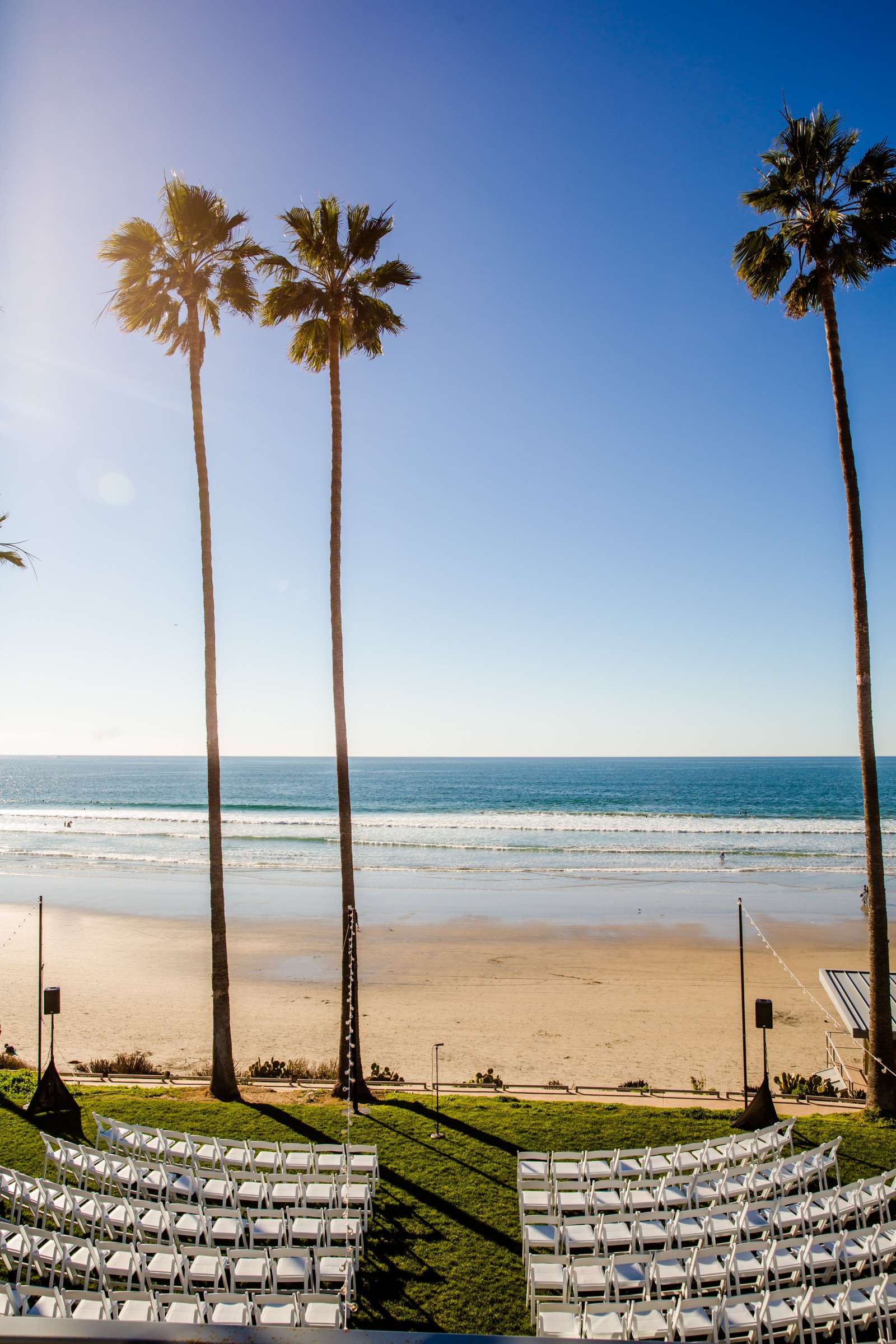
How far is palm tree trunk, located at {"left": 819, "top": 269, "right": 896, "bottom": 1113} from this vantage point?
36.7ft

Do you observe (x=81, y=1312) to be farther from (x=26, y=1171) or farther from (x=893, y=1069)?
(x=893, y=1069)

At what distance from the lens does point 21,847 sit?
49.2 meters

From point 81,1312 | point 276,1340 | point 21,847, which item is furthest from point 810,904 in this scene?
point 21,847

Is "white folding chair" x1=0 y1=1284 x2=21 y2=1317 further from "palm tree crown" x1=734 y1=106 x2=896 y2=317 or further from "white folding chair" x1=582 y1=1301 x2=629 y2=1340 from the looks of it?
"palm tree crown" x1=734 y1=106 x2=896 y2=317

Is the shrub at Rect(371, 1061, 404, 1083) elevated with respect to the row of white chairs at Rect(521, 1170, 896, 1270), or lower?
lower

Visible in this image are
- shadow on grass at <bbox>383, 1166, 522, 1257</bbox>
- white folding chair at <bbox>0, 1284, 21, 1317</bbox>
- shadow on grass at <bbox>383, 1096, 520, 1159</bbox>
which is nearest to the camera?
white folding chair at <bbox>0, 1284, 21, 1317</bbox>

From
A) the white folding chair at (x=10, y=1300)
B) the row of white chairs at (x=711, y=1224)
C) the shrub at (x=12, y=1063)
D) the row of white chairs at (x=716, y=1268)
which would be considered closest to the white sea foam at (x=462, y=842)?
the shrub at (x=12, y=1063)

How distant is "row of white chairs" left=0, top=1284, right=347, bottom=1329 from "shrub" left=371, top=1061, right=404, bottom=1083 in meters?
6.68

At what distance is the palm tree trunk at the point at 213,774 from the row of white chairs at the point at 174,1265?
4572mm

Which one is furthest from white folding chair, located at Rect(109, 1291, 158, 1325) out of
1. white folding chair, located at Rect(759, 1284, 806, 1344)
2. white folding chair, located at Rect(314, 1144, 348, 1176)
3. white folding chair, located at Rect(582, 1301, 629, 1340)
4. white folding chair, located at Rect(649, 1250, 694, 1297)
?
white folding chair, located at Rect(759, 1284, 806, 1344)

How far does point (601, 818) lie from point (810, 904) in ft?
115

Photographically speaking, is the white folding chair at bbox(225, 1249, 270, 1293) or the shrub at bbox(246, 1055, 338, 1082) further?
the shrub at bbox(246, 1055, 338, 1082)

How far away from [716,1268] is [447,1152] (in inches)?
153

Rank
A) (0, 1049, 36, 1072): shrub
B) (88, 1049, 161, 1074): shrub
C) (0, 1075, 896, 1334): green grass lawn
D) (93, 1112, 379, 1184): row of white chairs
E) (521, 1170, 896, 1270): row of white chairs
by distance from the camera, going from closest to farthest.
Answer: (0, 1075, 896, 1334): green grass lawn
(521, 1170, 896, 1270): row of white chairs
(93, 1112, 379, 1184): row of white chairs
(0, 1049, 36, 1072): shrub
(88, 1049, 161, 1074): shrub
